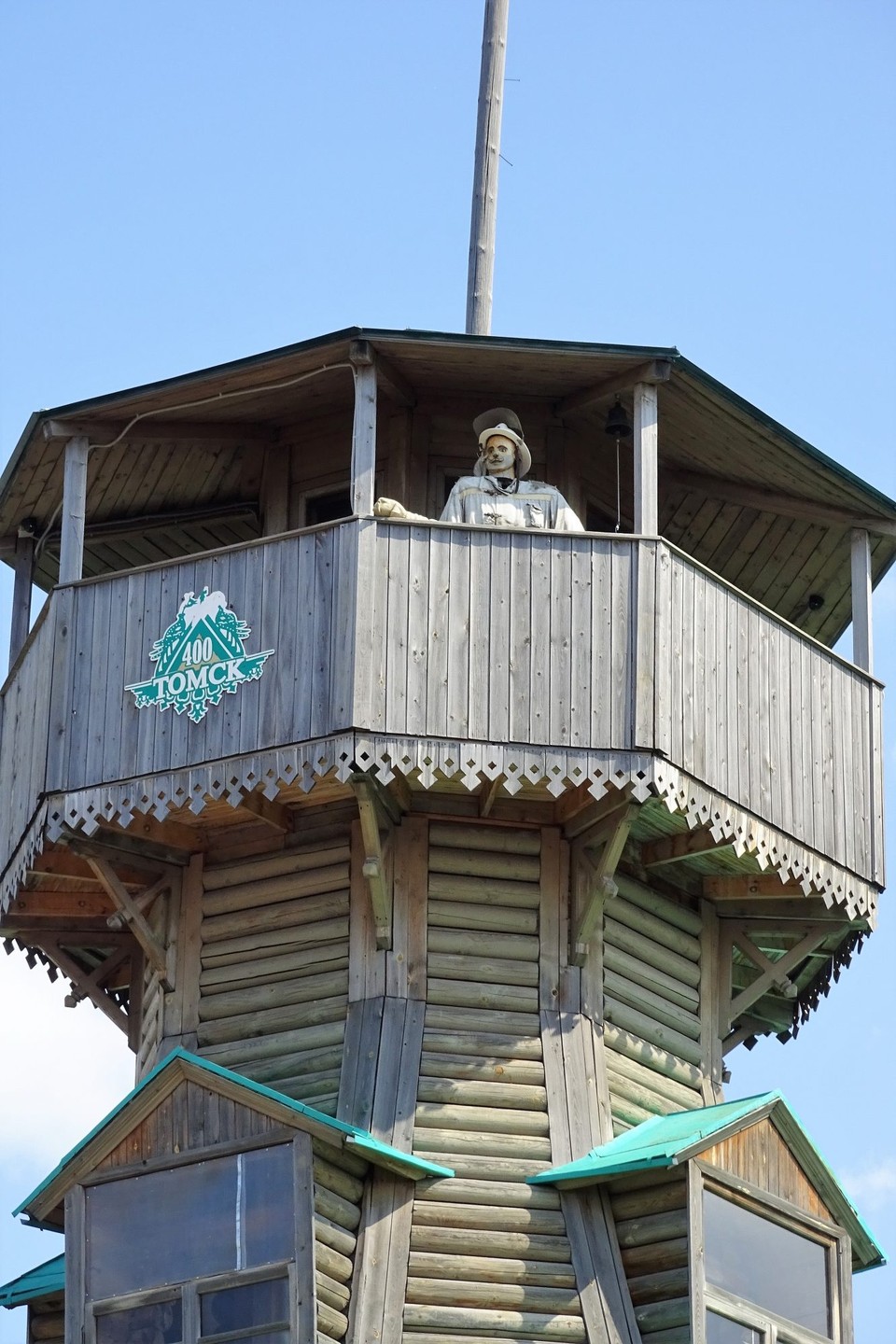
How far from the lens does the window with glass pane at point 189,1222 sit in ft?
66.8

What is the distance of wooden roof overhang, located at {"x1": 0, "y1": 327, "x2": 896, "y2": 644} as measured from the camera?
22.9 meters

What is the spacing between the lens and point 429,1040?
72.2 ft

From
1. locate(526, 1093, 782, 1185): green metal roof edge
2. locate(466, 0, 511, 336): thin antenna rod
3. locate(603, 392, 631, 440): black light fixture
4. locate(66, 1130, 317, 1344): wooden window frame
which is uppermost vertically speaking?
locate(466, 0, 511, 336): thin antenna rod

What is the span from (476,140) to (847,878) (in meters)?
7.26

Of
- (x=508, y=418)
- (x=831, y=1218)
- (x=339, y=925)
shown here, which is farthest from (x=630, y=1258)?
(x=508, y=418)

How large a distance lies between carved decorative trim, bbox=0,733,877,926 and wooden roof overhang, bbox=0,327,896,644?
3042 mm

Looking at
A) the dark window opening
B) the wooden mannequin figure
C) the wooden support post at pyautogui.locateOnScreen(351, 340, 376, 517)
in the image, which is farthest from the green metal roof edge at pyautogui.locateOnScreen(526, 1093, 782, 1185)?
the dark window opening

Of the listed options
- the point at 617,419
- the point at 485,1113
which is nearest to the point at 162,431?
the point at 617,419

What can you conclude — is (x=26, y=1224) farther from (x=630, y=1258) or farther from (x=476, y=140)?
(x=476, y=140)

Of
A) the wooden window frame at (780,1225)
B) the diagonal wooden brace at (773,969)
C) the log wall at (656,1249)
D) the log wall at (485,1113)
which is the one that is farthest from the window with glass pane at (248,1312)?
the diagonal wooden brace at (773,969)

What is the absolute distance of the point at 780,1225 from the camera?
21.6 m

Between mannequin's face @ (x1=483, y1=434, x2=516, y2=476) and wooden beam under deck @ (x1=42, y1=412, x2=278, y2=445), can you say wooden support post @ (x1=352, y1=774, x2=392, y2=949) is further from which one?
wooden beam under deck @ (x1=42, y1=412, x2=278, y2=445)

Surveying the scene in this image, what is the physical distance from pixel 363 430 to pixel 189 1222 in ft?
18.8

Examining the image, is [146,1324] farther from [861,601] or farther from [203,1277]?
[861,601]
